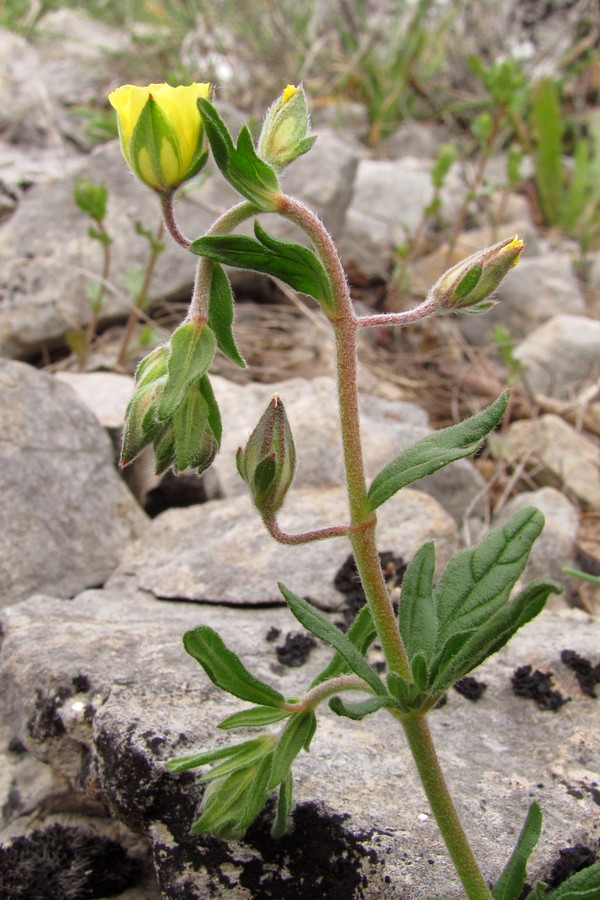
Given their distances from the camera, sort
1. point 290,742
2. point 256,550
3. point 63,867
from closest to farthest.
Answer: point 290,742, point 63,867, point 256,550

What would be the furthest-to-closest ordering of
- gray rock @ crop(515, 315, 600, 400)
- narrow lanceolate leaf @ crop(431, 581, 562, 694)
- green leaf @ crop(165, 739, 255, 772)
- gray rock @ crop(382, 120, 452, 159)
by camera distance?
gray rock @ crop(382, 120, 452, 159), gray rock @ crop(515, 315, 600, 400), green leaf @ crop(165, 739, 255, 772), narrow lanceolate leaf @ crop(431, 581, 562, 694)

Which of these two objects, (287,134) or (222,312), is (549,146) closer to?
(287,134)

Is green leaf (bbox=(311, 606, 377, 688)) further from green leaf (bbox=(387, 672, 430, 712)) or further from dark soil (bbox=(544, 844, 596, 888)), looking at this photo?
dark soil (bbox=(544, 844, 596, 888))

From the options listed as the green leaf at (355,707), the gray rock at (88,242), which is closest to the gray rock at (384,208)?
the gray rock at (88,242)

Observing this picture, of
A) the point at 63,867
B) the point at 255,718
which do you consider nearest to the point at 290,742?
the point at 255,718

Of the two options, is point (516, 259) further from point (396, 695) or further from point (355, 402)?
point (396, 695)

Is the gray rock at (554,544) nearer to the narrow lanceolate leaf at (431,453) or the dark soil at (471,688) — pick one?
the dark soil at (471,688)

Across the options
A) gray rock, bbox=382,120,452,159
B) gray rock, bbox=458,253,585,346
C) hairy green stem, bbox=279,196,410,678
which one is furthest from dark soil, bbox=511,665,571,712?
gray rock, bbox=382,120,452,159
